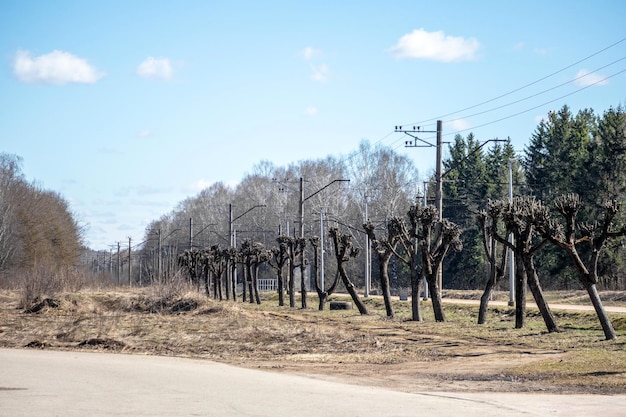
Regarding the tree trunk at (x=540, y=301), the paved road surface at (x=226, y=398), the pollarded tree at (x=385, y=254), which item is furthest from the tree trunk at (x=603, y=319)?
the pollarded tree at (x=385, y=254)

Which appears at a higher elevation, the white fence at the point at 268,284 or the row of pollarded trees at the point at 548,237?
the row of pollarded trees at the point at 548,237

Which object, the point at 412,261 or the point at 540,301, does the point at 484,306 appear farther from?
the point at 540,301

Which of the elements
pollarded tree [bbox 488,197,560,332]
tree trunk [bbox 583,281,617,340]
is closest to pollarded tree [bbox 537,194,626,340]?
tree trunk [bbox 583,281,617,340]

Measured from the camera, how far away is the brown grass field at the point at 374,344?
17.7m

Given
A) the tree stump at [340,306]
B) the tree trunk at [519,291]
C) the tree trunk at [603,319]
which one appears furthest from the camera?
the tree stump at [340,306]

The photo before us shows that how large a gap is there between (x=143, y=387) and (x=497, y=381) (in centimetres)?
685

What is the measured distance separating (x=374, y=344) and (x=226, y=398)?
11.8 metres

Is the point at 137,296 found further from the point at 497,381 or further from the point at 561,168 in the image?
the point at 561,168

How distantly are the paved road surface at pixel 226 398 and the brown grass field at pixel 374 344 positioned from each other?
5.40ft

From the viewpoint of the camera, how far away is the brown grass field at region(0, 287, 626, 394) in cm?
1770

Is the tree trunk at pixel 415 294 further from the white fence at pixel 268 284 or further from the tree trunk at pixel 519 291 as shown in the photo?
the white fence at pixel 268 284

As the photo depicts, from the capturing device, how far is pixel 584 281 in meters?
25.0

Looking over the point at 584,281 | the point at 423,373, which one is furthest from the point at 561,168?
the point at 423,373

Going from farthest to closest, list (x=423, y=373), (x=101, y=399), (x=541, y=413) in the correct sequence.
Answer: (x=423, y=373), (x=101, y=399), (x=541, y=413)
